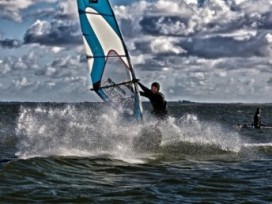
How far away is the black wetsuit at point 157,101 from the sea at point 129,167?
0.29 m

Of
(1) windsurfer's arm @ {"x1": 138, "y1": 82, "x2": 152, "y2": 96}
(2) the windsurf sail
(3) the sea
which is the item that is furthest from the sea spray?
(2) the windsurf sail

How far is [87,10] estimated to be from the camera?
14.4 m

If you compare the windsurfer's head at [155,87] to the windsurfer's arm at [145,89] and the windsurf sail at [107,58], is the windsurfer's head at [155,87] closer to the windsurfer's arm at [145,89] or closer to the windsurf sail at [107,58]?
the windsurfer's arm at [145,89]

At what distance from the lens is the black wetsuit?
1514cm

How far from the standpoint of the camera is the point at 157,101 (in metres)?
15.4

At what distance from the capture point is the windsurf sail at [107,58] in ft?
47.7

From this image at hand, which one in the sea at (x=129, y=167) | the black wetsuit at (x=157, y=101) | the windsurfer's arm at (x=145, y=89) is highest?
the windsurfer's arm at (x=145, y=89)

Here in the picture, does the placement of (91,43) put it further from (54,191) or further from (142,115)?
(54,191)

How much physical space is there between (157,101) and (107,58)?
2017mm

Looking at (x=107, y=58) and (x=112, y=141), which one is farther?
(x=112, y=141)

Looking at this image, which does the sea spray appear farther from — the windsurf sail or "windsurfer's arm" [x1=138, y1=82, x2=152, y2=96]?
the windsurf sail

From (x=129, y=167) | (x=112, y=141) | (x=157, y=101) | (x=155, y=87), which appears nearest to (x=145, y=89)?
(x=155, y=87)

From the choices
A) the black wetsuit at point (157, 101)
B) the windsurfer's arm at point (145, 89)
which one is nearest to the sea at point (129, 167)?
the black wetsuit at point (157, 101)

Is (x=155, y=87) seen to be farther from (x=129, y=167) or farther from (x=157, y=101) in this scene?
(x=129, y=167)
